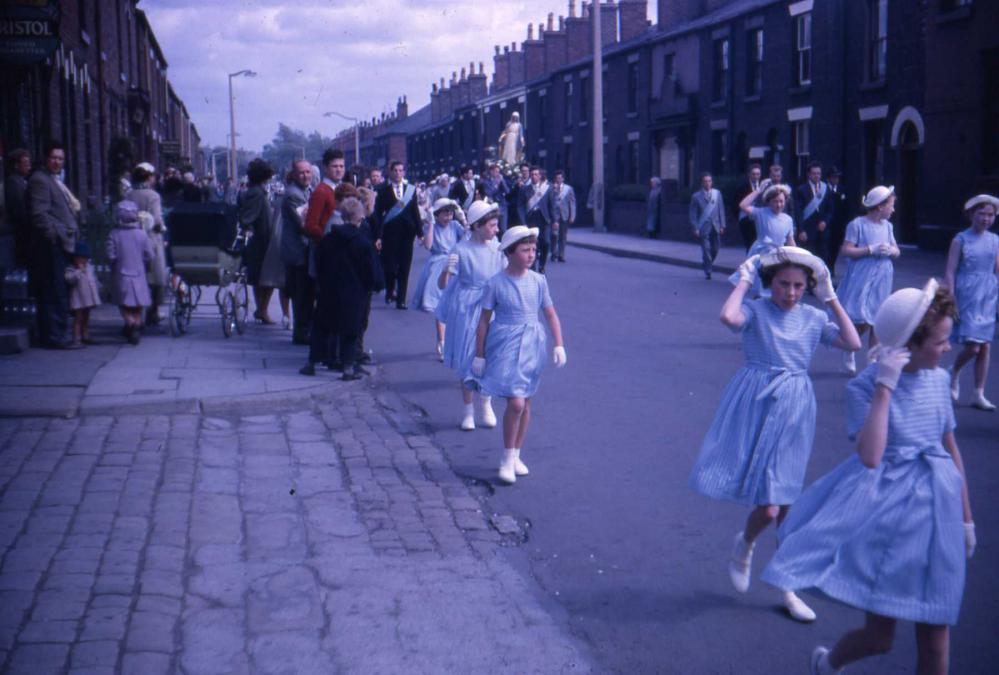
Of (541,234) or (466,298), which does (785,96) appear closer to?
(541,234)

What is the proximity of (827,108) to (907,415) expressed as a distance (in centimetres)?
2869

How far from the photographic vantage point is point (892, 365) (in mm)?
3721

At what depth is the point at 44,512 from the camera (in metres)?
6.21

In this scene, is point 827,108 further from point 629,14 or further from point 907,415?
point 907,415

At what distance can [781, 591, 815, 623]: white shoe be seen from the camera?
479 centimetres

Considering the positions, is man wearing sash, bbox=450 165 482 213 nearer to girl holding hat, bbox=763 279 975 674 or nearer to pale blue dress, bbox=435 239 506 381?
pale blue dress, bbox=435 239 506 381

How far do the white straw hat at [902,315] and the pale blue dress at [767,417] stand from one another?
1.31m

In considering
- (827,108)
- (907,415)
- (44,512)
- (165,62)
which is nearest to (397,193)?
(44,512)

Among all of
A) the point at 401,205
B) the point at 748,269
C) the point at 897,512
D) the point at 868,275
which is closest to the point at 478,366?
the point at 748,269

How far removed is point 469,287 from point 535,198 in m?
15.8

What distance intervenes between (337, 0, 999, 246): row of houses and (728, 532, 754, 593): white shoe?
2106 centimetres

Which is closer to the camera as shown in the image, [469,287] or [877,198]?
[469,287]

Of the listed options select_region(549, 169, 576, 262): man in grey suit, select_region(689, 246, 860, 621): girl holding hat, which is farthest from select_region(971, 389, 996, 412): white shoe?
select_region(549, 169, 576, 262): man in grey suit

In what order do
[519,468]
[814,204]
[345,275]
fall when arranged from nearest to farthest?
[519,468] < [345,275] < [814,204]
